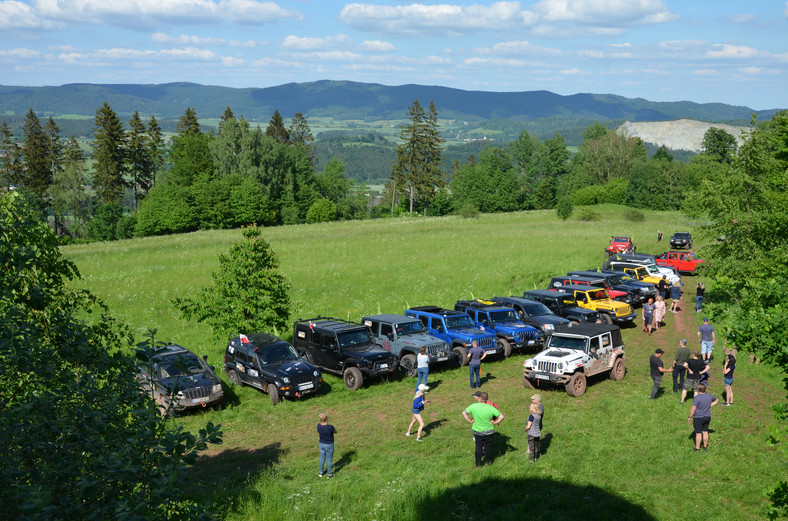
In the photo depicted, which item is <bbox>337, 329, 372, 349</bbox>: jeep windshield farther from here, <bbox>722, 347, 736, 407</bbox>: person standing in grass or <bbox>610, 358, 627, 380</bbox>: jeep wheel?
<bbox>722, 347, 736, 407</bbox>: person standing in grass

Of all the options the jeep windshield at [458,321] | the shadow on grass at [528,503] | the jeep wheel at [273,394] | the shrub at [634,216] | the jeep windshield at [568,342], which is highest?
the jeep windshield at [568,342]

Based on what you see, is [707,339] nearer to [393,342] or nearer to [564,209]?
[393,342]

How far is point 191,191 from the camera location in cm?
8131

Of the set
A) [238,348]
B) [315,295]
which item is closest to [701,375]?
[238,348]

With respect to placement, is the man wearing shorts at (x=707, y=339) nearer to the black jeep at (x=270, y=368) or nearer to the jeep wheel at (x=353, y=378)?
the jeep wheel at (x=353, y=378)

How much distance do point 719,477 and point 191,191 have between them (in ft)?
260

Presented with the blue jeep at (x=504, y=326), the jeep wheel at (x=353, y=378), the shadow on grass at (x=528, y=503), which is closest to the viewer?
the shadow on grass at (x=528, y=503)

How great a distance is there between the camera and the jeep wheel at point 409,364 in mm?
20500

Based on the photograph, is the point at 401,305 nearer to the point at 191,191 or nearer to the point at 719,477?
the point at 719,477

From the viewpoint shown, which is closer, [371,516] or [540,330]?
[371,516]

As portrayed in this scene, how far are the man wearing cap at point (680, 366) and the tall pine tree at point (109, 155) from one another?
8882 cm

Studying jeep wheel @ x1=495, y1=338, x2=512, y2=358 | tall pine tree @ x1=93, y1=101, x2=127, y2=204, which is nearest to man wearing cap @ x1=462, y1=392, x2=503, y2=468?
jeep wheel @ x1=495, y1=338, x2=512, y2=358

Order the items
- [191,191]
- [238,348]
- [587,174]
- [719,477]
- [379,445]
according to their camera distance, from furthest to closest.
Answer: [587,174]
[191,191]
[238,348]
[379,445]
[719,477]

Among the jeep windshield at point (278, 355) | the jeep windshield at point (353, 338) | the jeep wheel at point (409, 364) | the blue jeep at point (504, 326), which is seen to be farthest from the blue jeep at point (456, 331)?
the jeep windshield at point (278, 355)
